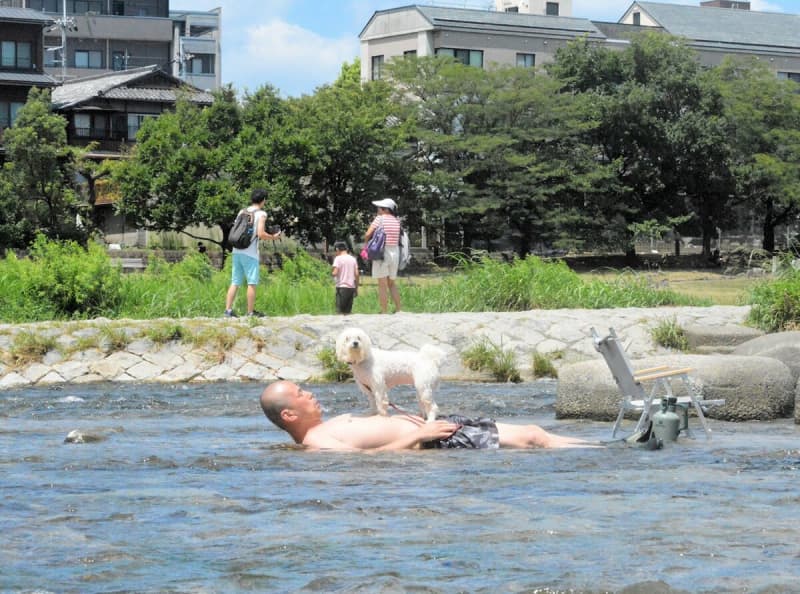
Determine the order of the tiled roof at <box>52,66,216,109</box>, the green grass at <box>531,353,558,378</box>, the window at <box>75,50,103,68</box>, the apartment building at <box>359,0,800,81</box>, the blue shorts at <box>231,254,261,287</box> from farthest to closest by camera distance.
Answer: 1. the window at <box>75,50,103,68</box>
2. the apartment building at <box>359,0,800,81</box>
3. the tiled roof at <box>52,66,216,109</box>
4. the blue shorts at <box>231,254,261,287</box>
5. the green grass at <box>531,353,558,378</box>

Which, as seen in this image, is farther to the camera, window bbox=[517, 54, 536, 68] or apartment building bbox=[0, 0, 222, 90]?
apartment building bbox=[0, 0, 222, 90]

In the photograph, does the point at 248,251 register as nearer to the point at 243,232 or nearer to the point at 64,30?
the point at 243,232

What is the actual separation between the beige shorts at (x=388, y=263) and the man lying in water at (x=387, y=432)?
7.79 m

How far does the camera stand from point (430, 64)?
5122 cm

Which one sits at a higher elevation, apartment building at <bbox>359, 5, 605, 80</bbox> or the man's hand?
apartment building at <bbox>359, 5, 605, 80</bbox>

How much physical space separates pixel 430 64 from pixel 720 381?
4056cm

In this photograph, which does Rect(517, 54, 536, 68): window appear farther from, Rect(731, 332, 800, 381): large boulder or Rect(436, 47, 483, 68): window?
Rect(731, 332, 800, 381): large boulder

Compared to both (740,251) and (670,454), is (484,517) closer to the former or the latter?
(670,454)

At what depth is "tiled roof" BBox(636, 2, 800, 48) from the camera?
240 feet

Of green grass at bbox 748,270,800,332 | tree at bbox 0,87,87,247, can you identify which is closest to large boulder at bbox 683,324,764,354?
green grass at bbox 748,270,800,332

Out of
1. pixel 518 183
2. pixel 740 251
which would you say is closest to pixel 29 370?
pixel 518 183

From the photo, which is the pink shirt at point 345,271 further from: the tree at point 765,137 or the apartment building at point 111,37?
the apartment building at point 111,37

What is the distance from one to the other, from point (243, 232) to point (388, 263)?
197 cm

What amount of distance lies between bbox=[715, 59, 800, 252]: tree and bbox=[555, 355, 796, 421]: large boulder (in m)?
39.9
